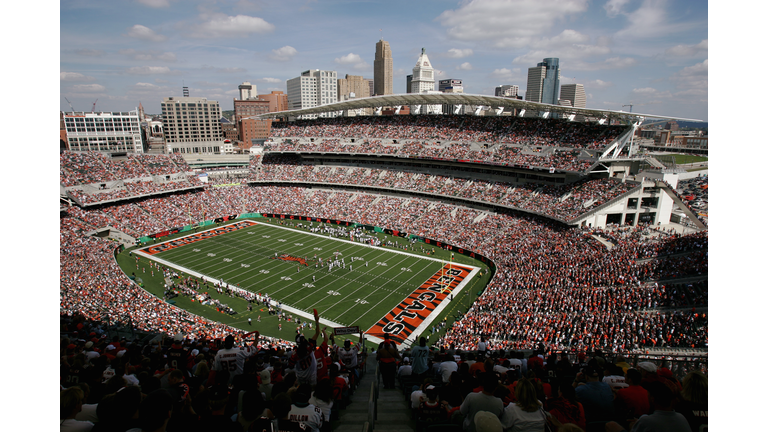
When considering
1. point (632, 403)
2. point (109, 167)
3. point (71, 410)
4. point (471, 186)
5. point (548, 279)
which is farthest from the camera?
point (109, 167)

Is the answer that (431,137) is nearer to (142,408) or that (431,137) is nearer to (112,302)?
(112,302)

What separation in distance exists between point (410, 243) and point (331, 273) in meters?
10.4

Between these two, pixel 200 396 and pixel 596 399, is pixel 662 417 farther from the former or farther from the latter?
pixel 200 396

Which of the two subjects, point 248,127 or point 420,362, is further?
point 248,127

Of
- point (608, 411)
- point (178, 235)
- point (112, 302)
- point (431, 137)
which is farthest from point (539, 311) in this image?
point (178, 235)

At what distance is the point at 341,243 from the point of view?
38.8 meters

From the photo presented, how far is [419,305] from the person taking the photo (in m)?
A: 25.9

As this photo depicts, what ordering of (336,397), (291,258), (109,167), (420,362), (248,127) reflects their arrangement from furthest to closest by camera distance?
(248,127) < (109,167) < (291,258) < (420,362) < (336,397)

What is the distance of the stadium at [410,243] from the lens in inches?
702

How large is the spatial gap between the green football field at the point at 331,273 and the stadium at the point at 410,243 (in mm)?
193

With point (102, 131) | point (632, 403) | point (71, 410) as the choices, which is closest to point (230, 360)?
point (71, 410)

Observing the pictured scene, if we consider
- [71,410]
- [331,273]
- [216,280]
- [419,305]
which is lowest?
[419,305]

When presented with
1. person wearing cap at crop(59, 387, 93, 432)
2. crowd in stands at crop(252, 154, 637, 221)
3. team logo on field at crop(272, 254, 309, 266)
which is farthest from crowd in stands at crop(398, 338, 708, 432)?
crowd in stands at crop(252, 154, 637, 221)

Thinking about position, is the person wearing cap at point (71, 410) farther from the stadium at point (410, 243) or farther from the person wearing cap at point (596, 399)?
the person wearing cap at point (596, 399)
